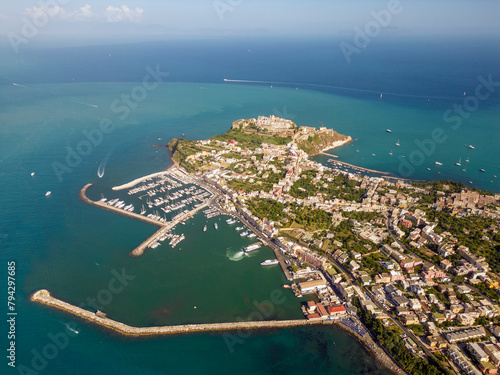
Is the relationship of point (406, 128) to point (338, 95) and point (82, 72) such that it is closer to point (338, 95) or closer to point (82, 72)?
point (338, 95)

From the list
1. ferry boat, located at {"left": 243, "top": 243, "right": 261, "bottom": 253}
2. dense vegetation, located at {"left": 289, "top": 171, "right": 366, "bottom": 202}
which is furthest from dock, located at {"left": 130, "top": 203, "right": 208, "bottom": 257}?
dense vegetation, located at {"left": 289, "top": 171, "right": 366, "bottom": 202}

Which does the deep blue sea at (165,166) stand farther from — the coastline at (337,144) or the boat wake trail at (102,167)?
the coastline at (337,144)

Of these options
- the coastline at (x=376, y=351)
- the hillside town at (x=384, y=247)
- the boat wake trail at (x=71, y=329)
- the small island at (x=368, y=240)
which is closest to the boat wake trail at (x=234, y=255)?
the small island at (x=368, y=240)

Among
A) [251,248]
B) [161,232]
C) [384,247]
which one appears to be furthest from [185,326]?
[384,247]

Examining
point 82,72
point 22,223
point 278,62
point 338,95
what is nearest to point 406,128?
point 338,95

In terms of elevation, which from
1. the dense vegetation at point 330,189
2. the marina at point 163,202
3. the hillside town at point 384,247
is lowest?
the hillside town at point 384,247

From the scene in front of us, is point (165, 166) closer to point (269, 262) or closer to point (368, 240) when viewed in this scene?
point (269, 262)

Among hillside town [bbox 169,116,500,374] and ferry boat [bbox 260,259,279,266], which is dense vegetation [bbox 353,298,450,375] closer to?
hillside town [bbox 169,116,500,374]
